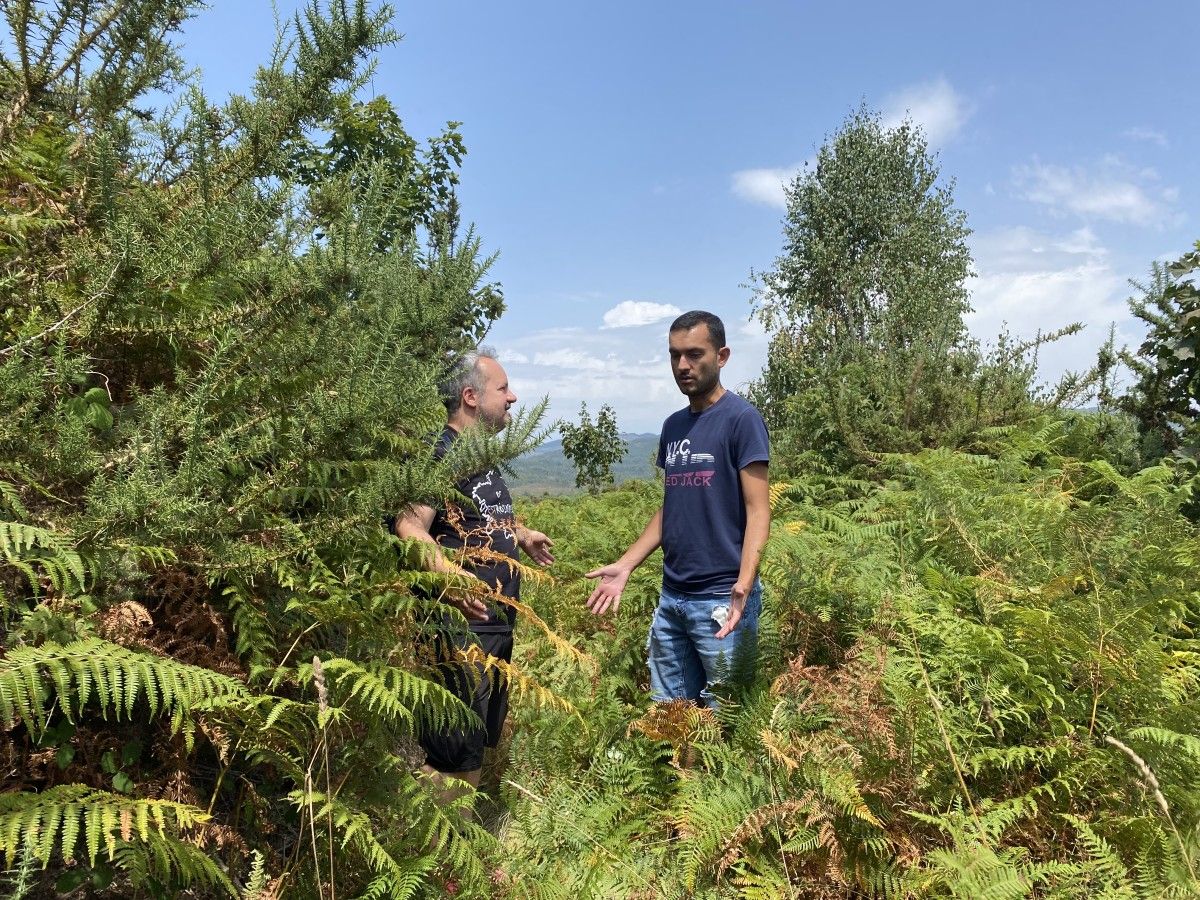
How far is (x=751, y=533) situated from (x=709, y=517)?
0.26 meters

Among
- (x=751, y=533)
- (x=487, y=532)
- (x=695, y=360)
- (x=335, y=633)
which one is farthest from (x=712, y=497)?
(x=335, y=633)

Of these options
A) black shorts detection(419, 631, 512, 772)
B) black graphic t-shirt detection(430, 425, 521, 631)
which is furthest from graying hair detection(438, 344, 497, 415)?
black shorts detection(419, 631, 512, 772)

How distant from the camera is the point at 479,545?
129 inches

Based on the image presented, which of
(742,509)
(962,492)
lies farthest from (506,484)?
(962,492)

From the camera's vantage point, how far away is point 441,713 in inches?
92.4

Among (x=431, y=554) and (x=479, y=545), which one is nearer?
(x=431, y=554)

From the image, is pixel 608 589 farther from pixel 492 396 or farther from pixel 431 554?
pixel 431 554

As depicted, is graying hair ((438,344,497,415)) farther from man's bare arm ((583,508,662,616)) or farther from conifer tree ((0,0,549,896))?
man's bare arm ((583,508,662,616))

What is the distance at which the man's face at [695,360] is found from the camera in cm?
360

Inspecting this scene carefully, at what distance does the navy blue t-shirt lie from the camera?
355cm

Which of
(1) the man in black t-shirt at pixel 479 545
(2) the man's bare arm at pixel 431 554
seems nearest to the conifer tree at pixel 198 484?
(2) the man's bare arm at pixel 431 554

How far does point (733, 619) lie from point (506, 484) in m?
1.36

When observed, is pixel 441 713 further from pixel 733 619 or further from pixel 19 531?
pixel 733 619

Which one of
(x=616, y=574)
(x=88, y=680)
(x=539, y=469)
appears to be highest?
(x=88, y=680)
